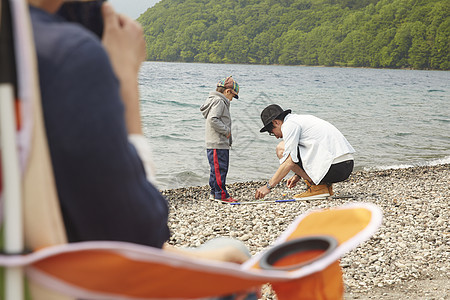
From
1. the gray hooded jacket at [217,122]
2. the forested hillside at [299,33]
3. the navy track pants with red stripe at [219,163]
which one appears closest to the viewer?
the gray hooded jacket at [217,122]

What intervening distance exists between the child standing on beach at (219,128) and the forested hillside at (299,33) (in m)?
76.5

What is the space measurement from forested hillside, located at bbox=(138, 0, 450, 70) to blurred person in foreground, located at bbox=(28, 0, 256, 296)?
83.5 metres

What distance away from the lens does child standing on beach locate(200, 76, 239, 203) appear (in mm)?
8062

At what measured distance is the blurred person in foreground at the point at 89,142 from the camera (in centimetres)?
95

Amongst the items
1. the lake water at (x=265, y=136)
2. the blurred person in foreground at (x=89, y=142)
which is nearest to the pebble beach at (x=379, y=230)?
the lake water at (x=265, y=136)

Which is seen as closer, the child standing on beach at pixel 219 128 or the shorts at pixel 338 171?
the shorts at pixel 338 171

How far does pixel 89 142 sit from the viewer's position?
37.9 inches

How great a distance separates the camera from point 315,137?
279 inches

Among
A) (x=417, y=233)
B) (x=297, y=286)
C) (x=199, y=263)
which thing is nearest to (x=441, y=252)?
(x=417, y=233)

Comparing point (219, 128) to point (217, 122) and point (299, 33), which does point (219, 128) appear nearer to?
point (217, 122)

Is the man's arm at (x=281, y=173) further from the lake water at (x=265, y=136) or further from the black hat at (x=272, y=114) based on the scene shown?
the lake water at (x=265, y=136)

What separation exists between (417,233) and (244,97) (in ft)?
89.9

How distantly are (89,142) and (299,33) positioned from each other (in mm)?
120675

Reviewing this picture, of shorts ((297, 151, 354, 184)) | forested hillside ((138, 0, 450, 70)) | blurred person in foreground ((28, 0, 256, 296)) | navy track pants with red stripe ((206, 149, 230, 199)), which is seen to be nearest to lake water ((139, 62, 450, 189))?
navy track pants with red stripe ((206, 149, 230, 199))
